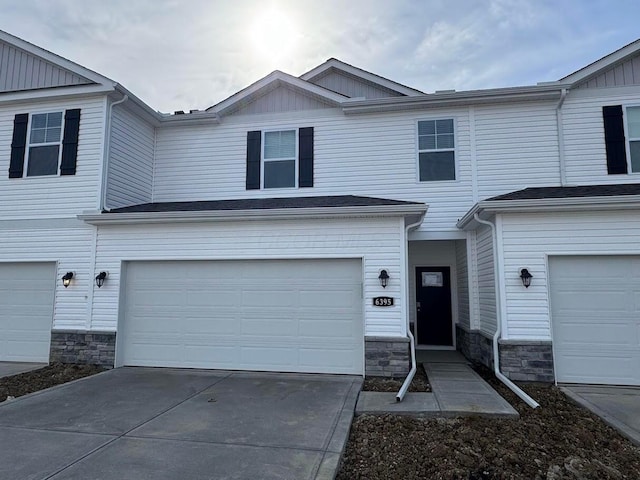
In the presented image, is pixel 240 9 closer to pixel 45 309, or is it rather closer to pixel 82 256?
pixel 82 256

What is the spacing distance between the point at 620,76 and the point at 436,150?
166 inches

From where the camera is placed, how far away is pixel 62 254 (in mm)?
8320

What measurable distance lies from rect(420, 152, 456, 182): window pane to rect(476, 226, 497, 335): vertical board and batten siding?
1551 mm

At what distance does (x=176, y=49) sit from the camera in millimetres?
10641

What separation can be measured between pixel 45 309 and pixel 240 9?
25.8 feet

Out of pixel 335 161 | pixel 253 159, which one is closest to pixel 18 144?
pixel 253 159

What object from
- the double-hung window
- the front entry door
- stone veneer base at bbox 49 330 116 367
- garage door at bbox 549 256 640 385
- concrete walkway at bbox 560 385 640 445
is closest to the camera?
concrete walkway at bbox 560 385 640 445

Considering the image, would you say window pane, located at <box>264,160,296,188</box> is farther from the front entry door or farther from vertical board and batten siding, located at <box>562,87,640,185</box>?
vertical board and batten siding, located at <box>562,87,640,185</box>

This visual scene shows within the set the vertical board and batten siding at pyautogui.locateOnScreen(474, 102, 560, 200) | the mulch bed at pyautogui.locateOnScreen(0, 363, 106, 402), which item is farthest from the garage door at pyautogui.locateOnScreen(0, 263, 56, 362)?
the vertical board and batten siding at pyautogui.locateOnScreen(474, 102, 560, 200)

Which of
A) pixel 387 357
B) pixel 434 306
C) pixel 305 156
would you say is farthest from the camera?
pixel 434 306

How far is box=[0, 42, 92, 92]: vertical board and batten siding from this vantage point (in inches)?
351

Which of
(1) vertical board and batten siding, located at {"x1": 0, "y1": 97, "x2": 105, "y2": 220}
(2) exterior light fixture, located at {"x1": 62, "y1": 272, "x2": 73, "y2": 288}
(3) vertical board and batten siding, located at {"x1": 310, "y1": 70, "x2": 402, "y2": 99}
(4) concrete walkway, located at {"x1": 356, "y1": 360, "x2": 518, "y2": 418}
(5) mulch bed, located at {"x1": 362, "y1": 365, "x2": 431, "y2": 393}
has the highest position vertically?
(3) vertical board and batten siding, located at {"x1": 310, "y1": 70, "x2": 402, "y2": 99}

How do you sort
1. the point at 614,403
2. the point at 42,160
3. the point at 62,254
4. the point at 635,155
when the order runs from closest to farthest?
1. the point at 614,403
2. the point at 62,254
3. the point at 635,155
4. the point at 42,160

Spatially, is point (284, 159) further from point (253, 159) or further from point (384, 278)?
point (384, 278)
